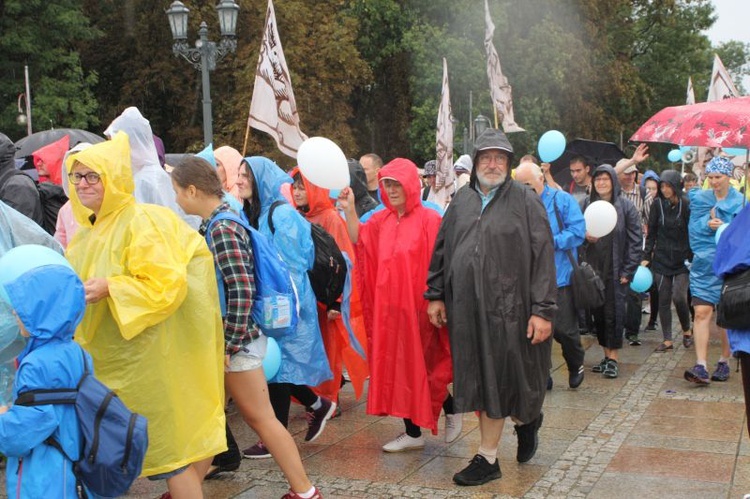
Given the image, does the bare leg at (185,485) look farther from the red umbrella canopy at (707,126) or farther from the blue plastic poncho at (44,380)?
the red umbrella canopy at (707,126)

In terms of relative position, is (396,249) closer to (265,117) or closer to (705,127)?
(705,127)

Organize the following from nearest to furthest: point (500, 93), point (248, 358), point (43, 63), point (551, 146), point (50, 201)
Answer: point (248, 358) → point (50, 201) → point (551, 146) → point (500, 93) → point (43, 63)

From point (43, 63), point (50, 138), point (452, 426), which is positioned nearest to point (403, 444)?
point (452, 426)

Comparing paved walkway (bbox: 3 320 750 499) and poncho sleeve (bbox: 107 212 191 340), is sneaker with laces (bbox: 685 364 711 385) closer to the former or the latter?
paved walkway (bbox: 3 320 750 499)

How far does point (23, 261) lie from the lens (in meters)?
3.53

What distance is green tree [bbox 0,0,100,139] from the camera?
25.9m

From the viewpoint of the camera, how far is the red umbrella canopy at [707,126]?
5016 millimetres

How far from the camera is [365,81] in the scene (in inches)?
1346

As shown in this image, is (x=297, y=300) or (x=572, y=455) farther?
(x=572, y=455)

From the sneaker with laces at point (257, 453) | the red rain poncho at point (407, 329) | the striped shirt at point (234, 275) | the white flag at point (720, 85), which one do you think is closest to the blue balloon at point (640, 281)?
the red rain poncho at point (407, 329)

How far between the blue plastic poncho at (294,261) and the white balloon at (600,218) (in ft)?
10.1

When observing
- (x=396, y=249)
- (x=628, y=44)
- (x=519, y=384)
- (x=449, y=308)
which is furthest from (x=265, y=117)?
(x=628, y=44)

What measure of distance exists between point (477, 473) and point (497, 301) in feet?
3.23

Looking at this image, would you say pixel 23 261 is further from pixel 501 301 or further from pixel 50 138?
pixel 50 138
